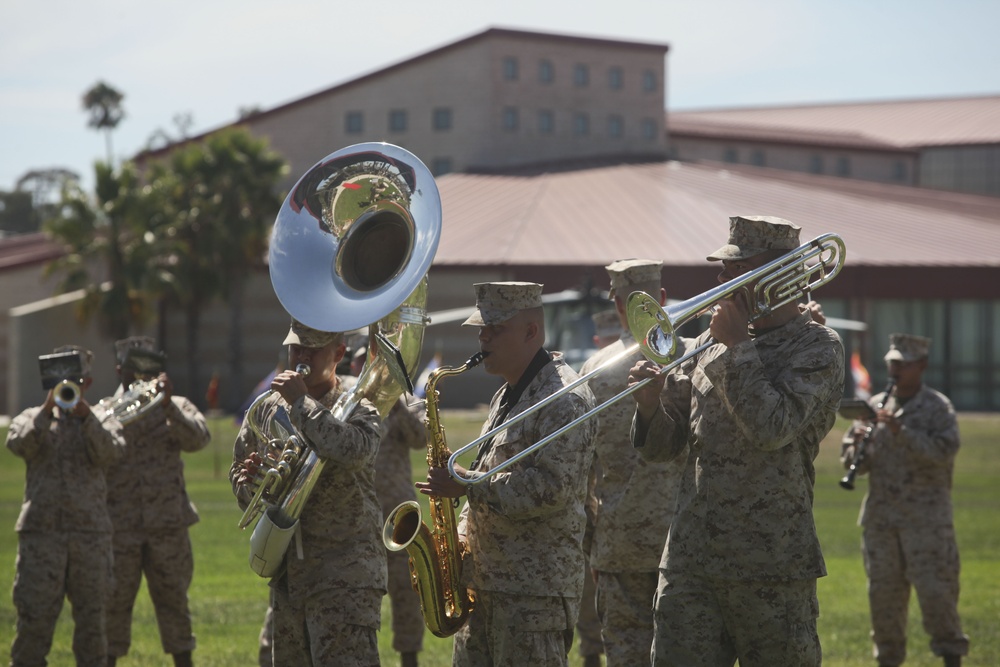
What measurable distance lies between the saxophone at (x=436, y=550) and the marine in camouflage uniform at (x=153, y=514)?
11.8ft

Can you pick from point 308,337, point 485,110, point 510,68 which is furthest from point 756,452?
point 510,68

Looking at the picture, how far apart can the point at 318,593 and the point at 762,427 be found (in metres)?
2.33

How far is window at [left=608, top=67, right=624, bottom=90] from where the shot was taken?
63.1m

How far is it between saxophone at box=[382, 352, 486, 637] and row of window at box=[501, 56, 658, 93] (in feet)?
183

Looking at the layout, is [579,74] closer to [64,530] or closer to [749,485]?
[64,530]

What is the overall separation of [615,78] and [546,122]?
4.40 metres

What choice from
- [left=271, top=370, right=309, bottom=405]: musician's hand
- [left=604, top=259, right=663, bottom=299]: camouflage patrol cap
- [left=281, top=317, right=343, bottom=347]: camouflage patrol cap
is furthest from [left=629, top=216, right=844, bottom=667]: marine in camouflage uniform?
[left=604, top=259, right=663, bottom=299]: camouflage patrol cap

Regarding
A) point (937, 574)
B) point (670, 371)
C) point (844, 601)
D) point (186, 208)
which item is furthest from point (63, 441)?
point (186, 208)

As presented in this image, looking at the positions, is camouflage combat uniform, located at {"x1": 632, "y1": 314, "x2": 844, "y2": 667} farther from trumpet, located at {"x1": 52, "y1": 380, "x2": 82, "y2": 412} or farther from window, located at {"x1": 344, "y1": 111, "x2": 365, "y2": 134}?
window, located at {"x1": 344, "y1": 111, "x2": 365, "y2": 134}

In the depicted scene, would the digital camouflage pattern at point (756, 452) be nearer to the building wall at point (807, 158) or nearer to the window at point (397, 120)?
the window at point (397, 120)

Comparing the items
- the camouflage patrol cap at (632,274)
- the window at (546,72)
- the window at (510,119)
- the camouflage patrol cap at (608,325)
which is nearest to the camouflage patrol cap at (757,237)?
the camouflage patrol cap at (632,274)

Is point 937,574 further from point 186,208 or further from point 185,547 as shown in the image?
point 186,208

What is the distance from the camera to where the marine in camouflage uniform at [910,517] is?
9547 mm

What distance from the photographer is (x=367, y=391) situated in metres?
6.54
